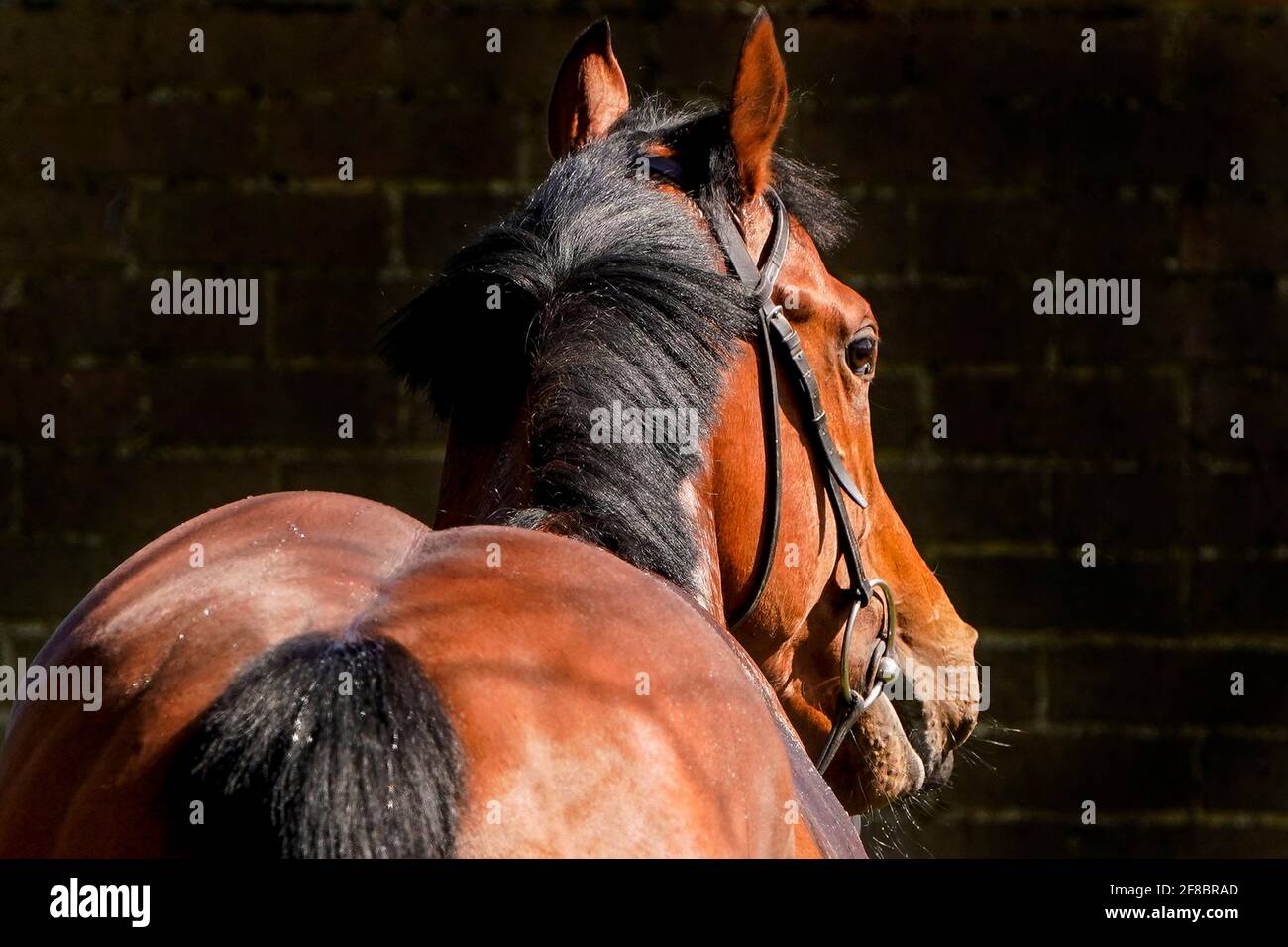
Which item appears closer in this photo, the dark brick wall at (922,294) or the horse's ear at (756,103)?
the horse's ear at (756,103)

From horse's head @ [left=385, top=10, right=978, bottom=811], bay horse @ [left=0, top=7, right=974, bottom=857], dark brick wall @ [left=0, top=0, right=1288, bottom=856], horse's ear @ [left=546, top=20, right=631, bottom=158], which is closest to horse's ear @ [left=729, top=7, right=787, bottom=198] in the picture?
horse's head @ [left=385, top=10, right=978, bottom=811]

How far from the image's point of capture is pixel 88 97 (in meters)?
4.10

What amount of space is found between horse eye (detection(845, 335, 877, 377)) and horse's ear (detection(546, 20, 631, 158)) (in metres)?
0.55

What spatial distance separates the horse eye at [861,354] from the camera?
200 centimetres

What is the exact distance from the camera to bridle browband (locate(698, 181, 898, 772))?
1.78 m

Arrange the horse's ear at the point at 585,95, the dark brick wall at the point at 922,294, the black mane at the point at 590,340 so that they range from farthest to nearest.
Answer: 1. the dark brick wall at the point at 922,294
2. the horse's ear at the point at 585,95
3. the black mane at the point at 590,340

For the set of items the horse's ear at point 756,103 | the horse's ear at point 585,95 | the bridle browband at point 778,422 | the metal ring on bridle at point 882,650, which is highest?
the horse's ear at point 585,95

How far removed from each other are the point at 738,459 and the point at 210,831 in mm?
916

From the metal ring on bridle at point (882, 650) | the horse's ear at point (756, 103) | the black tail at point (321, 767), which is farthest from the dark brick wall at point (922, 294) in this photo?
the black tail at point (321, 767)

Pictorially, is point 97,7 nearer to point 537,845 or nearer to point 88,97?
point 88,97

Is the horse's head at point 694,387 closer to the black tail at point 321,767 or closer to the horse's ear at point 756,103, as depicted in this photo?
the horse's ear at point 756,103

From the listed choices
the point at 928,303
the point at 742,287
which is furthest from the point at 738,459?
the point at 928,303

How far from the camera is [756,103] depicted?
6.14 feet

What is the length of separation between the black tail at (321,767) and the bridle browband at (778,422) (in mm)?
837
